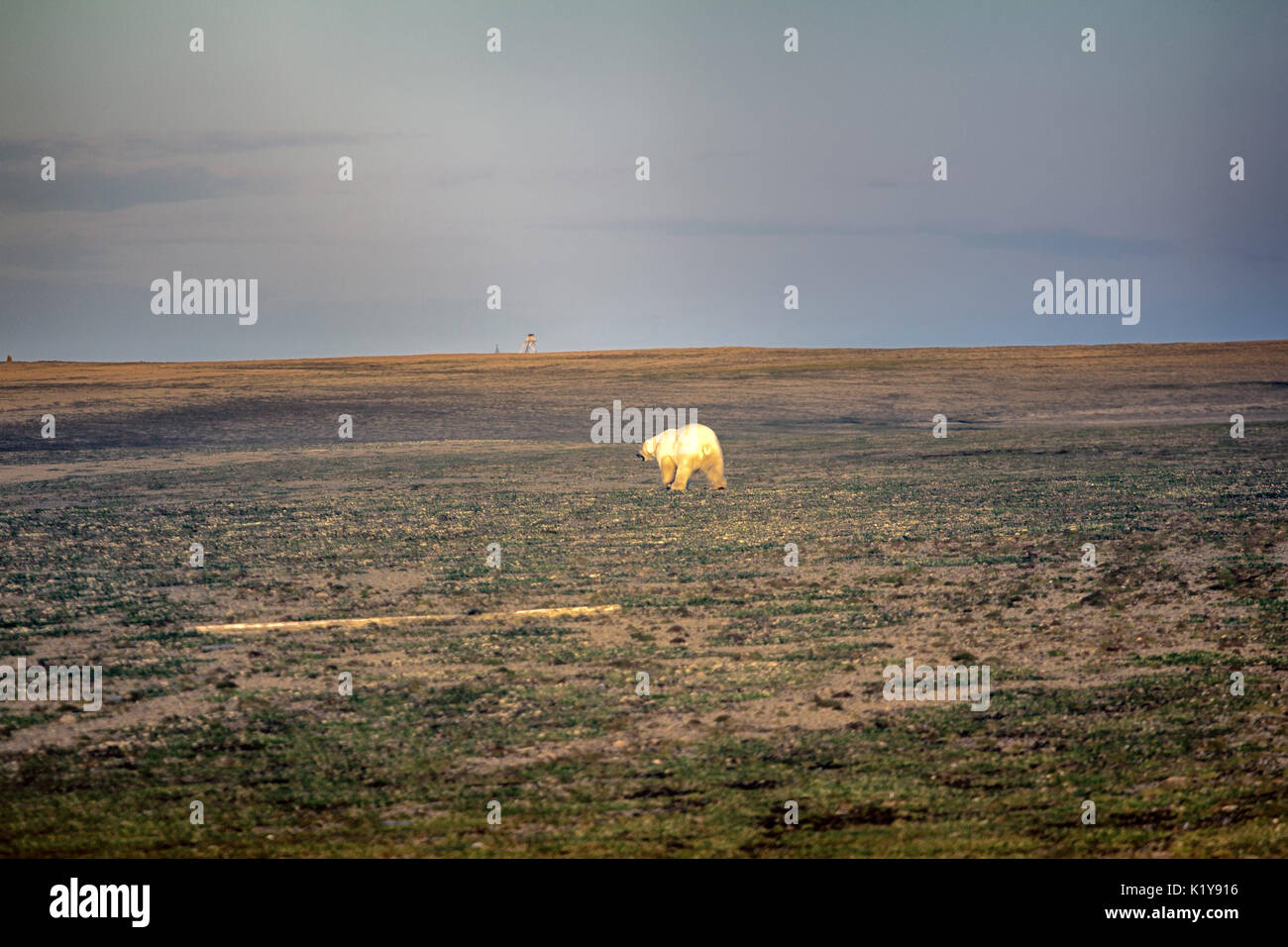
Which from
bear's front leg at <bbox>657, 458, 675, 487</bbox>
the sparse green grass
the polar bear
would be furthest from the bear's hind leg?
the sparse green grass

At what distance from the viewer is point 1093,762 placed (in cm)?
766

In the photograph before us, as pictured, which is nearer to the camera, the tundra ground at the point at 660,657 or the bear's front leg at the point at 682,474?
the tundra ground at the point at 660,657

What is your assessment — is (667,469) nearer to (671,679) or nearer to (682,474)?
(682,474)

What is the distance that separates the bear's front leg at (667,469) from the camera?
2193cm

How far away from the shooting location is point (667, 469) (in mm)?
22062

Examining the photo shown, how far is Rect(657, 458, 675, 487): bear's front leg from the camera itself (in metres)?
21.9

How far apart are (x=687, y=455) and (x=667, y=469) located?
34.9 inches

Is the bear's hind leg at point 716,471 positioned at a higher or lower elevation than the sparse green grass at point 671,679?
higher

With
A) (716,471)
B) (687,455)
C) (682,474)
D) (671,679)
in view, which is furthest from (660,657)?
(716,471)

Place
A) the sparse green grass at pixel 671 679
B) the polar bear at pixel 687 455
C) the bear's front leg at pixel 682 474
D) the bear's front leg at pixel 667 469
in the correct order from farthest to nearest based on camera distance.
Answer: the bear's front leg at pixel 667 469, the bear's front leg at pixel 682 474, the polar bear at pixel 687 455, the sparse green grass at pixel 671 679

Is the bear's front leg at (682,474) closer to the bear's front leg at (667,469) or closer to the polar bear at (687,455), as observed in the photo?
the polar bear at (687,455)

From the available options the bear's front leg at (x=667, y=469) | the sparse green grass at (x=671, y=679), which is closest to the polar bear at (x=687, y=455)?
the bear's front leg at (x=667, y=469)

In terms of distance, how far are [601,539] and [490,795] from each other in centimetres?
947

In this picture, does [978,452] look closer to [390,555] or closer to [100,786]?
[390,555]
